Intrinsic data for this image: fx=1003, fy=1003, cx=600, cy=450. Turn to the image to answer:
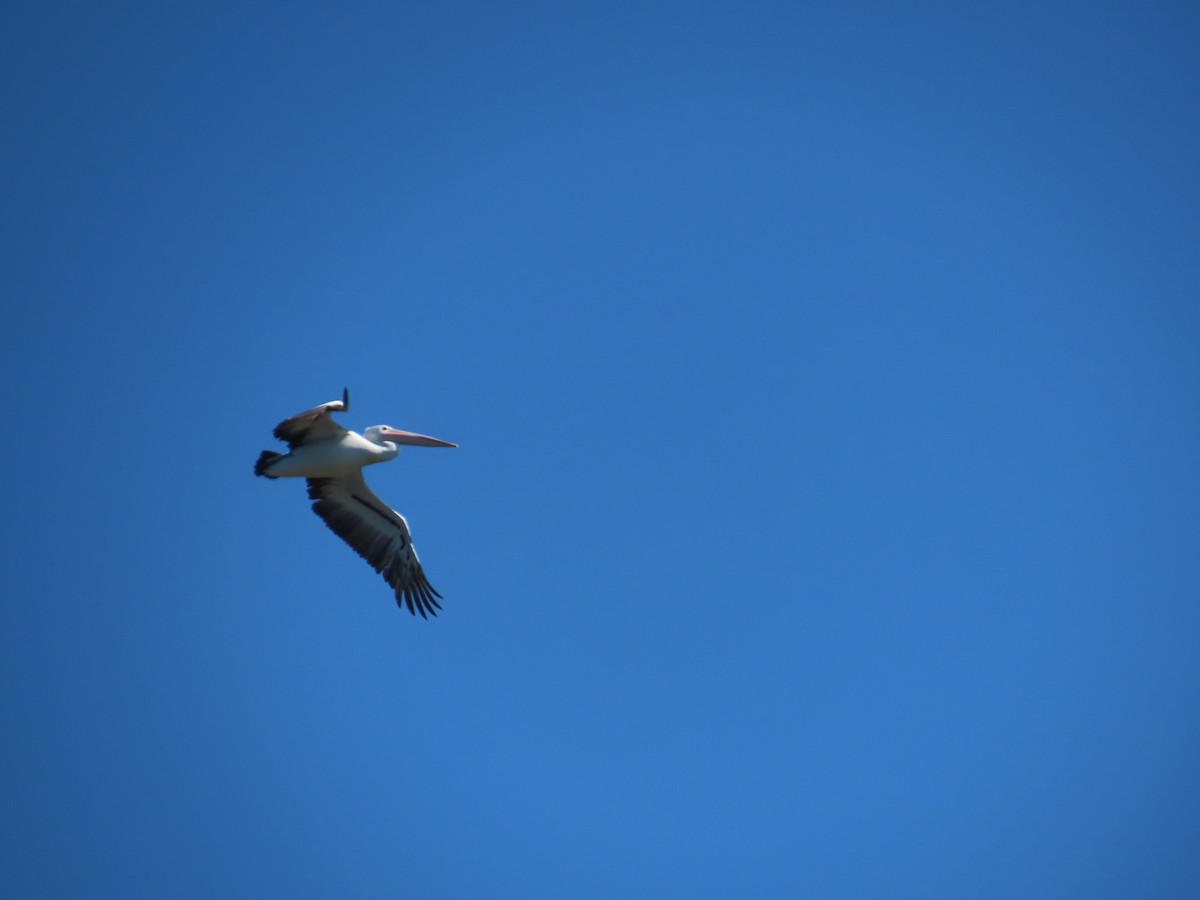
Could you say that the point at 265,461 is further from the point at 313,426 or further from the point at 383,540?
the point at 383,540

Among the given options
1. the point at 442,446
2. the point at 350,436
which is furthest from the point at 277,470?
the point at 442,446

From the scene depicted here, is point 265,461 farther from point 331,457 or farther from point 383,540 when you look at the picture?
point 383,540

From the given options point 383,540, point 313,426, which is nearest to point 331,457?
point 313,426

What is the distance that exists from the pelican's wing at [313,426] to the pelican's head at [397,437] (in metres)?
0.74

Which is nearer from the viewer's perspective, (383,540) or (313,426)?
(313,426)

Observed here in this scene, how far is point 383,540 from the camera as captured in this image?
41.3ft

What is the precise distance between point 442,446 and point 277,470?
6.84ft

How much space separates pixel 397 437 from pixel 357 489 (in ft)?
2.69

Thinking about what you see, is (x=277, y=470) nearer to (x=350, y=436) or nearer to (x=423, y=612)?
(x=350, y=436)

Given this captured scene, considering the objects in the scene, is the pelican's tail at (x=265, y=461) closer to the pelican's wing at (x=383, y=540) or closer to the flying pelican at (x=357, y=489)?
the flying pelican at (x=357, y=489)

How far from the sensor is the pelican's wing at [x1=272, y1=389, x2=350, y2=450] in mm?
10766

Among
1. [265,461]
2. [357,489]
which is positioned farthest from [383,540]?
[265,461]

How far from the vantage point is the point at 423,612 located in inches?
492

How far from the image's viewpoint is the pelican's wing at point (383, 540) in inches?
489
